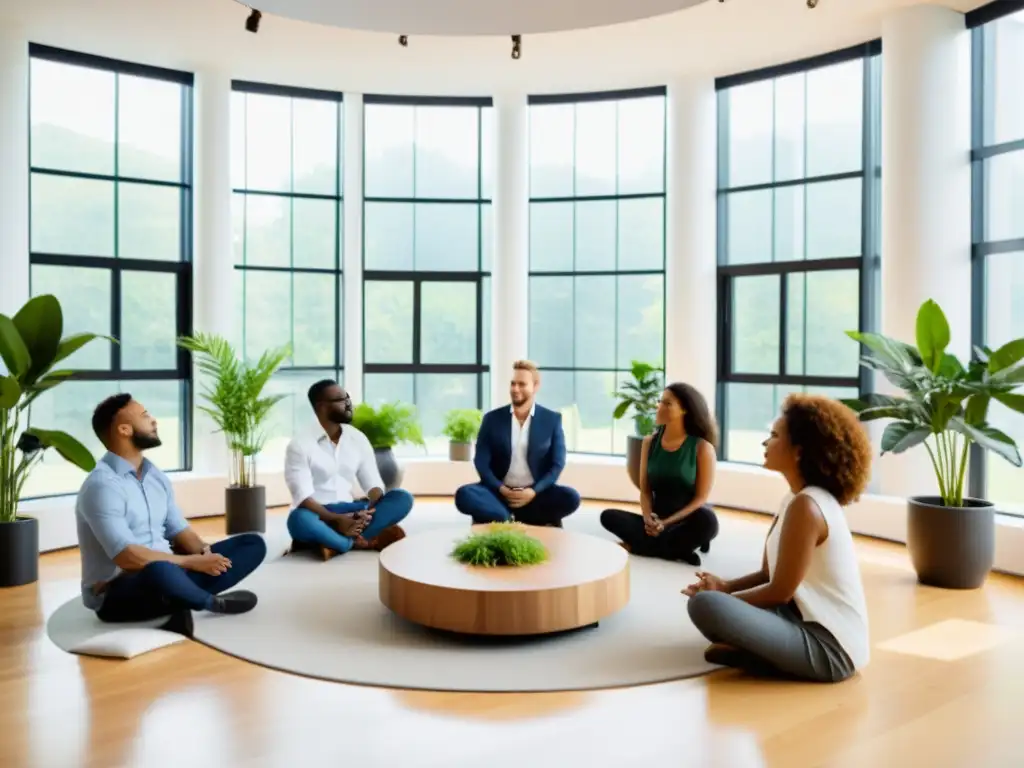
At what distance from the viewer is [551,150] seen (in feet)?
29.6

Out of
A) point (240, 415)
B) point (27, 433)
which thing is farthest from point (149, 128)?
point (27, 433)

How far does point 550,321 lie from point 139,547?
216 inches

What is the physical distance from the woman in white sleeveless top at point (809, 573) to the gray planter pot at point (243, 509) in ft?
13.4

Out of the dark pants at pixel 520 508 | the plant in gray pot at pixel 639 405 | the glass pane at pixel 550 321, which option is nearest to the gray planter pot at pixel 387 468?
the dark pants at pixel 520 508

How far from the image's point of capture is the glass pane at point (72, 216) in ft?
23.6

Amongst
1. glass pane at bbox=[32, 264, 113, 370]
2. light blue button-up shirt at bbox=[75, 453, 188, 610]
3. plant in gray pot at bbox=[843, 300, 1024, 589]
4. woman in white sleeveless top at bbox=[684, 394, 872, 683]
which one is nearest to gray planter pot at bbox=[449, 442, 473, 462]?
glass pane at bbox=[32, 264, 113, 370]

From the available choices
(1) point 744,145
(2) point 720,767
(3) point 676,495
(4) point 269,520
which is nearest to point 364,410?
(4) point 269,520

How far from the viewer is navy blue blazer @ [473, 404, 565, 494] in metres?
6.36

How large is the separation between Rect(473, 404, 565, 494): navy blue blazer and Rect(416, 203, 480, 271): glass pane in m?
2.98

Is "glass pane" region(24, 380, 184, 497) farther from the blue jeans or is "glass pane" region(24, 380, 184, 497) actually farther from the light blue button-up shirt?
the light blue button-up shirt

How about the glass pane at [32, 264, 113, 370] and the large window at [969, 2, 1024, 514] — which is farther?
the glass pane at [32, 264, 113, 370]

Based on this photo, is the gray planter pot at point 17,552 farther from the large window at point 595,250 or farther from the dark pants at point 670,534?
the large window at point 595,250

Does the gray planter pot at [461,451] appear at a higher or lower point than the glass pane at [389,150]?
lower

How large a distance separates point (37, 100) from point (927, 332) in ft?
22.2
